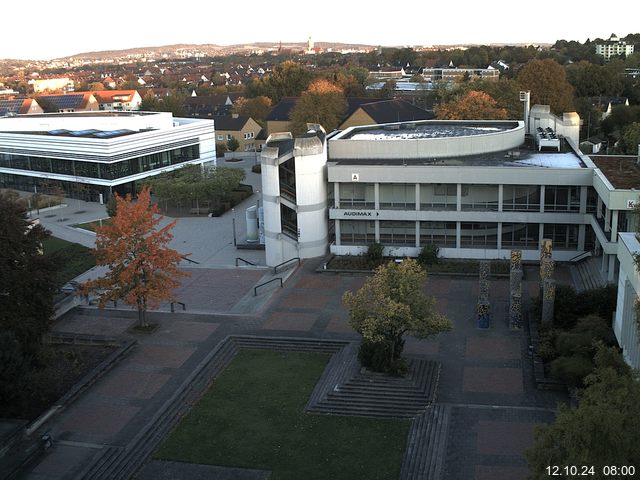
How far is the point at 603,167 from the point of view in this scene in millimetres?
37781

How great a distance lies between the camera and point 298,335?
29188 mm

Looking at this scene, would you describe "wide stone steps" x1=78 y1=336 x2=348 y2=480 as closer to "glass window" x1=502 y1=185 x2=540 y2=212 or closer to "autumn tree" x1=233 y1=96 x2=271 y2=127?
"glass window" x1=502 y1=185 x2=540 y2=212

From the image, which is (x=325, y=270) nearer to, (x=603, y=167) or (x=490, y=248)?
(x=490, y=248)

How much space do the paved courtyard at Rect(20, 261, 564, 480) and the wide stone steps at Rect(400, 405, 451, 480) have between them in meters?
0.28

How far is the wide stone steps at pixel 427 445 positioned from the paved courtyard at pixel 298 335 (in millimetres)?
279

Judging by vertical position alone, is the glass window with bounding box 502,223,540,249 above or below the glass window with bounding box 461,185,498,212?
below

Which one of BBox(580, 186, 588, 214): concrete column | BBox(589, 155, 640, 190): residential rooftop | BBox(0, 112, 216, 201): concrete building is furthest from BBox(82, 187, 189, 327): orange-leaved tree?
BBox(0, 112, 216, 201): concrete building

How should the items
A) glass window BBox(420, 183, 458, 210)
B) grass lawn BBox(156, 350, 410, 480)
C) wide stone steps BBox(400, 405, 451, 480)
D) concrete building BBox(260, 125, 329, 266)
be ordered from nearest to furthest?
wide stone steps BBox(400, 405, 451, 480), grass lawn BBox(156, 350, 410, 480), glass window BBox(420, 183, 458, 210), concrete building BBox(260, 125, 329, 266)

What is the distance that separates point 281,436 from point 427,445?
4.38 m

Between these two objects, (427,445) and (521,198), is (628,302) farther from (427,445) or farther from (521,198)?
(521,198)

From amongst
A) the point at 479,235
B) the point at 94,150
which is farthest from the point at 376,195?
the point at 94,150

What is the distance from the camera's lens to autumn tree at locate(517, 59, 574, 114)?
72688 mm

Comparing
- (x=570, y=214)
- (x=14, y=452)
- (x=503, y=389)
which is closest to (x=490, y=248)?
(x=570, y=214)

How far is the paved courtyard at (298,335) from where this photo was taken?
829 inches
